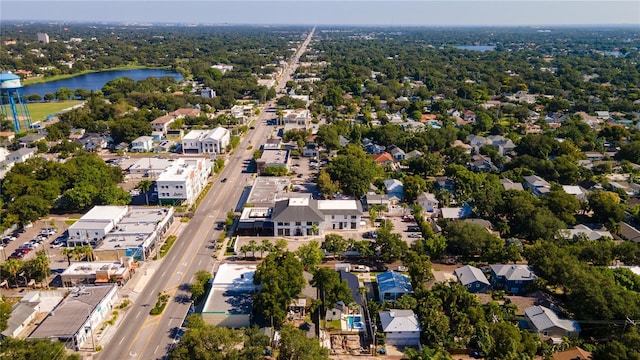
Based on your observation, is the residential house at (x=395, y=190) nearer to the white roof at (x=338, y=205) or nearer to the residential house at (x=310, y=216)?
the white roof at (x=338, y=205)

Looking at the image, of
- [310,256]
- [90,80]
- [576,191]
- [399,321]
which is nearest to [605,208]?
[576,191]

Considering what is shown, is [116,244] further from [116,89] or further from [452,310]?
[116,89]

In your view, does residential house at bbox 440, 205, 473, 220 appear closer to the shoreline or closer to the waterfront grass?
the shoreline

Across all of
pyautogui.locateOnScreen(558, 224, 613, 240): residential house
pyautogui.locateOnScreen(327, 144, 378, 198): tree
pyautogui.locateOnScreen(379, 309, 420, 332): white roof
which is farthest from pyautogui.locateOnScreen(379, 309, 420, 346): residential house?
pyautogui.locateOnScreen(327, 144, 378, 198): tree

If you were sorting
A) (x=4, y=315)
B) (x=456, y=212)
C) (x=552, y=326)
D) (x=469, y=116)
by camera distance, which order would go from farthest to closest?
(x=469, y=116), (x=456, y=212), (x=4, y=315), (x=552, y=326)

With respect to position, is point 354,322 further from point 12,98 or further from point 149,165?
point 12,98

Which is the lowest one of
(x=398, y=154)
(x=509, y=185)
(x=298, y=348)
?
(x=398, y=154)
